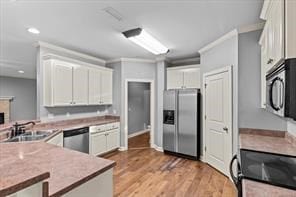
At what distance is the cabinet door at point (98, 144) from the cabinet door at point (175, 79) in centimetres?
218

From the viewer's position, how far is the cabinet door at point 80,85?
395cm

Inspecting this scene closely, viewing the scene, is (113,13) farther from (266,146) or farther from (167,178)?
(167,178)

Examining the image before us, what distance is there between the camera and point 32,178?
28.7 inches

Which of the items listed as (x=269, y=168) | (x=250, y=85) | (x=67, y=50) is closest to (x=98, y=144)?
(x=67, y=50)

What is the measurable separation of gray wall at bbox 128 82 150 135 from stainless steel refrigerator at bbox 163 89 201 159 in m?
2.42

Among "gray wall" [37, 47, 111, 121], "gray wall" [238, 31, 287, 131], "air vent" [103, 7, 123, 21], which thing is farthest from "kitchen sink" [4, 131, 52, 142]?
"gray wall" [238, 31, 287, 131]

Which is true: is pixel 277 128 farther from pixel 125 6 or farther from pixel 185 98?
pixel 125 6

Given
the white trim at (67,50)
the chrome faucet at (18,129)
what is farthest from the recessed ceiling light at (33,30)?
the chrome faucet at (18,129)

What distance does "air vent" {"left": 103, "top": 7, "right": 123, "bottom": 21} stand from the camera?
7.34 feet

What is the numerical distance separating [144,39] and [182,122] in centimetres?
217

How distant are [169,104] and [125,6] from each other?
9.35 ft

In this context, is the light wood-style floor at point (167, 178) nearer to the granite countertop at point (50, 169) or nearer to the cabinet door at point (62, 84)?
the granite countertop at point (50, 169)

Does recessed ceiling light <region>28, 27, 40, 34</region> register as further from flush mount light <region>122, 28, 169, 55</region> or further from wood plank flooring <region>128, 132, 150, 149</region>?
wood plank flooring <region>128, 132, 150, 149</region>

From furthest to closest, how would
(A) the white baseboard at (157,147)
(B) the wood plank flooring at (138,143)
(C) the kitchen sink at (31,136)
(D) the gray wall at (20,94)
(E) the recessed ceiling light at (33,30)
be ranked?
(D) the gray wall at (20,94) → (B) the wood plank flooring at (138,143) → (A) the white baseboard at (157,147) → (E) the recessed ceiling light at (33,30) → (C) the kitchen sink at (31,136)
